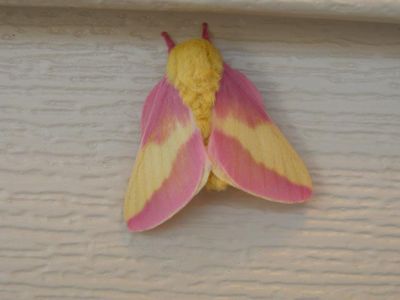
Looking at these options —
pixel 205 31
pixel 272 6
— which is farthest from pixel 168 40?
pixel 272 6

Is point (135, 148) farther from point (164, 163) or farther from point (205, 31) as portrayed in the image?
point (205, 31)

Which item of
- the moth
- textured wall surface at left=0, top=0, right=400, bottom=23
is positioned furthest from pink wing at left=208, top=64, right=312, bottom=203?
textured wall surface at left=0, top=0, right=400, bottom=23

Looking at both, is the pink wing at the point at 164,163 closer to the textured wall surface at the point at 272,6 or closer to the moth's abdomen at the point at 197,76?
the moth's abdomen at the point at 197,76

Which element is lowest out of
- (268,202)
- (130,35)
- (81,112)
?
(268,202)

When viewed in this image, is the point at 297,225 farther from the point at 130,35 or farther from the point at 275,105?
the point at 130,35

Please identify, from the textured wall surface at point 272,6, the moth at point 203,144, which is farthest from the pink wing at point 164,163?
the textured wall surface at point 272,6

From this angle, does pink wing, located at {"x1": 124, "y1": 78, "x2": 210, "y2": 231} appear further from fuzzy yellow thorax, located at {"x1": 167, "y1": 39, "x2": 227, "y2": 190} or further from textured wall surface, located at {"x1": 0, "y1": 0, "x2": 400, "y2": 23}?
textured wall surface, located at {"x1": 0, "y1": 0, "x2": 400, "y2": 23}

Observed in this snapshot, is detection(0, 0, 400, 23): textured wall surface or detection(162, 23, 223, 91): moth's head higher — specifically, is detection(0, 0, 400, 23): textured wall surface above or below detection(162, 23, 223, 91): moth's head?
above

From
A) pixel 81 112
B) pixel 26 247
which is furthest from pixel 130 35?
pixel 26 247
